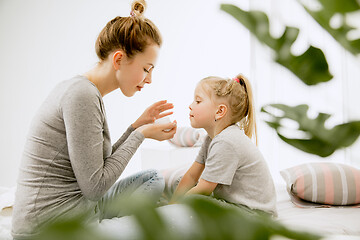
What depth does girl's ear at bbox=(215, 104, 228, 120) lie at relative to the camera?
143cm

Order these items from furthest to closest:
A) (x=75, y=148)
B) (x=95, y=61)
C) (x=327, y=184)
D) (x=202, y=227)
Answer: (x=95, y=61), (x=327, y=184), (x=75, y=148), (x=202, y=227)

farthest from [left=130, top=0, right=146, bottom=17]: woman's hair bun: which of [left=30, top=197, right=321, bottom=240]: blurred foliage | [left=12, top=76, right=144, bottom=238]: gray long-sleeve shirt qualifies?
[left=30, top=197, right=321, bottom=240]: blurred foliage

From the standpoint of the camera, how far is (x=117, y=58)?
119 cm

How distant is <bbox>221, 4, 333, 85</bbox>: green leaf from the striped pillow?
1439 mm

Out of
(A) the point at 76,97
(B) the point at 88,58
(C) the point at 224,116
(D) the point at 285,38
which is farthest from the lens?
(B) the point at 88,58

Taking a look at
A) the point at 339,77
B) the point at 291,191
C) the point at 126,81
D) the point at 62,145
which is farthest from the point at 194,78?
the point at 62,145

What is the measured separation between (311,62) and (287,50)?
0.03 metres

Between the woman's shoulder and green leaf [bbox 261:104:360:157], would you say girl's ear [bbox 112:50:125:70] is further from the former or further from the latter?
green leaf [bbox 261:104:360:157]

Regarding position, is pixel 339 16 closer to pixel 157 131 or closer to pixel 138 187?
pixel 157 131

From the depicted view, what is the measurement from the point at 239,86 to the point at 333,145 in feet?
3.87

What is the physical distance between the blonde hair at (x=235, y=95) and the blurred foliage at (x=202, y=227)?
1.28 meters

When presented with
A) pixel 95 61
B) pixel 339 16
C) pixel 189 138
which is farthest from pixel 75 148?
pixel 95 61

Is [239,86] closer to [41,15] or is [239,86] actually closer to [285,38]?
[285,38]

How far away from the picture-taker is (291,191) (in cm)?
167
